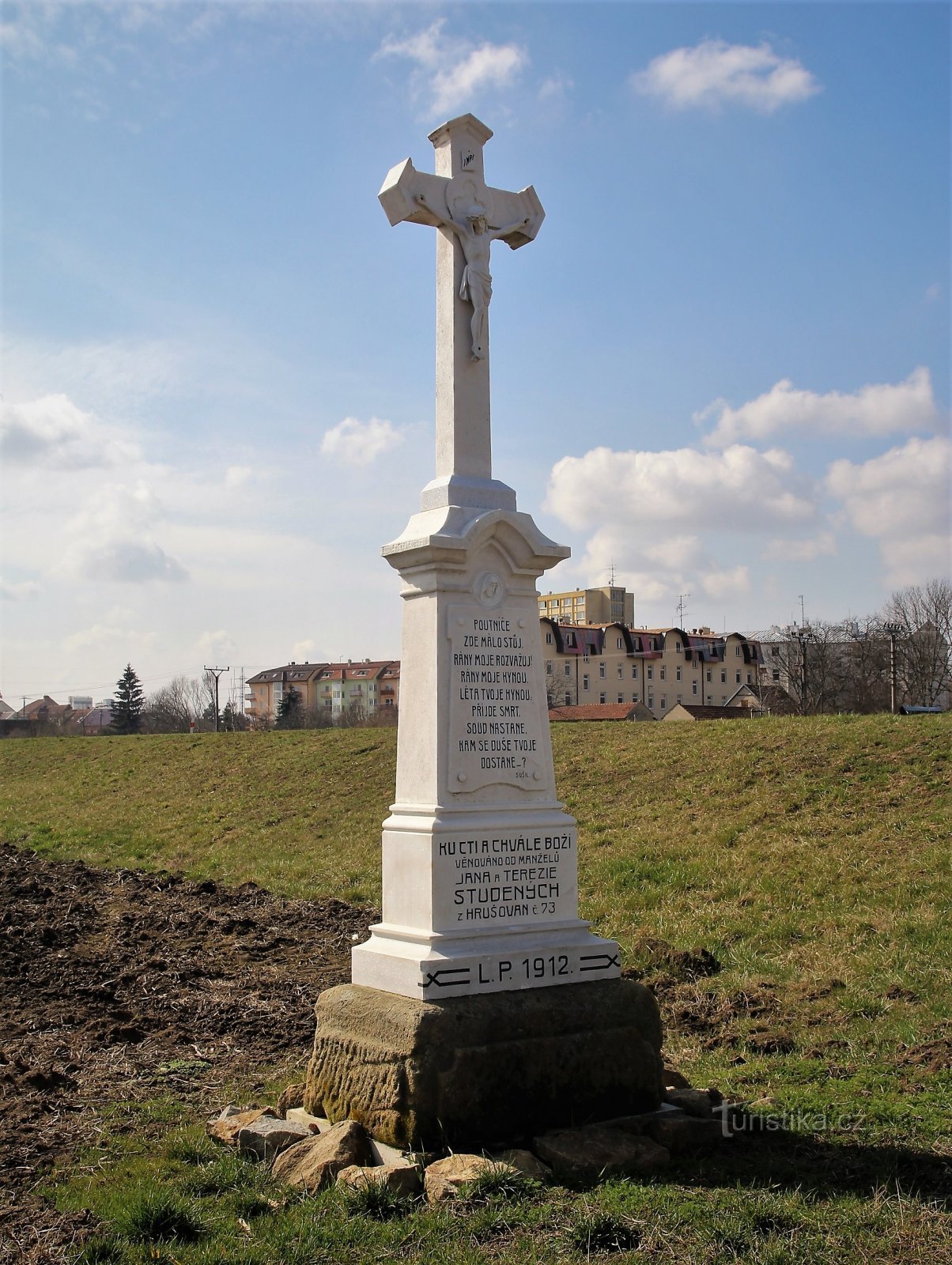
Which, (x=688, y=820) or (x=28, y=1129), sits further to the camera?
(x=688, y=820)

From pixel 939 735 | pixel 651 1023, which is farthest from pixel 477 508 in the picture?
pixel 939 735

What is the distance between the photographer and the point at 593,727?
67.9 ft

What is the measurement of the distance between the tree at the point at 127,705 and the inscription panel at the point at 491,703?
79114 mm

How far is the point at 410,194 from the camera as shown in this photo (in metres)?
6.98

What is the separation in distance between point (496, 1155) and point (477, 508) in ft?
11.4

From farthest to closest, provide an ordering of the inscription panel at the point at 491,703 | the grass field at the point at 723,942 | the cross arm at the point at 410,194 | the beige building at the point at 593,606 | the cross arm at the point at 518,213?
the beige building at the point at 593,606 < the cross arm at the point at 518,213 < the cross arm at the point at 410,194 < the inscription panel at the point at 491,703 < the grass field at the point at 723,942

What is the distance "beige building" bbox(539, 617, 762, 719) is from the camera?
7962 centimetres

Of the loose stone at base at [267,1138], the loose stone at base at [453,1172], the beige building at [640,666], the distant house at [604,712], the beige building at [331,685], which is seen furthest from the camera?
the beige building at [331,685]

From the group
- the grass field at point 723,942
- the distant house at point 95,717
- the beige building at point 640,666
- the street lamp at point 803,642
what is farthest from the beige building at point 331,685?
the grass field at point 723,942

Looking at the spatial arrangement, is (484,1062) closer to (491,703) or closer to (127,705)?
(491,703)

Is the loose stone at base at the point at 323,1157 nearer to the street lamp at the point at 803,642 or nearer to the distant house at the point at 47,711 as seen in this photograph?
the street lamp at the point at 803,642

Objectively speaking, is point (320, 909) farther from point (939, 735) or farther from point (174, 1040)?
point (939, 735)

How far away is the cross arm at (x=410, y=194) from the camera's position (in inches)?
274

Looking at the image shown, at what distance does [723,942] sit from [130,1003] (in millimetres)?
4825
